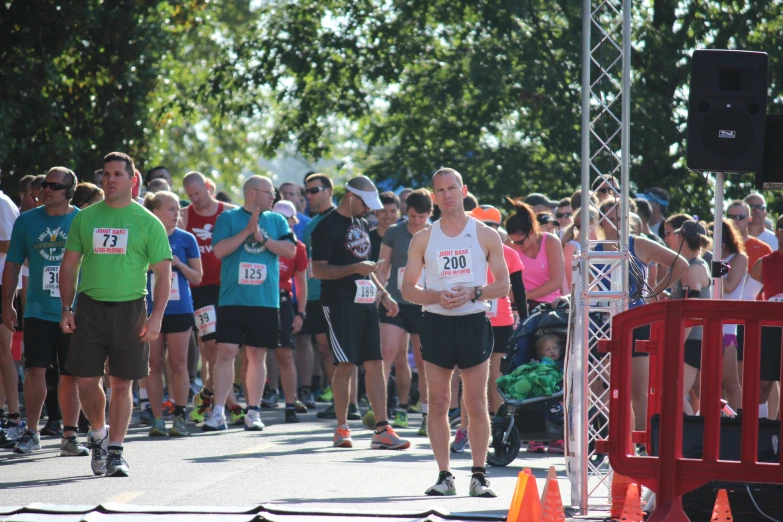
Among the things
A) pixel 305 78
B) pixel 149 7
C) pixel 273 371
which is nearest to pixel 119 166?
pixel 273 371

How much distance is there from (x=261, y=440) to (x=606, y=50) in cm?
1380

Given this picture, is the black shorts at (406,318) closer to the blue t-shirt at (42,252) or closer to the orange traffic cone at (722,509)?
the blue t-shirt at (42,252)

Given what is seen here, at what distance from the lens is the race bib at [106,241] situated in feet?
28.6

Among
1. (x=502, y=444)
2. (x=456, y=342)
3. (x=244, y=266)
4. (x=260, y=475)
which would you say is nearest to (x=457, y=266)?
(x=456, y=342)

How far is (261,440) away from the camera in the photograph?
36.6 ft

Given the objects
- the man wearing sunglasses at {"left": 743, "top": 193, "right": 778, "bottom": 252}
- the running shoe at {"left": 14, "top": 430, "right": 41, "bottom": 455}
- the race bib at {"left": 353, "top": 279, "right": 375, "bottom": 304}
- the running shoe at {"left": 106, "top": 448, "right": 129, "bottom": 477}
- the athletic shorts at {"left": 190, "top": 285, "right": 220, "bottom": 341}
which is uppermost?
the man wearing sunglasses at {"left": 743, "top": 193, "right": 778, "bottom": 252}

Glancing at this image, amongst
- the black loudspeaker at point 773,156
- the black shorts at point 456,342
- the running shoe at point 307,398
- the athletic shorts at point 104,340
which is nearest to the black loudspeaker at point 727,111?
the black loudspeaker at point 773,156

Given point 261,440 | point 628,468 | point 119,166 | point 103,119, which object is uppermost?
point 103,119

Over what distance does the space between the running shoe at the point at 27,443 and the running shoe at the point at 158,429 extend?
4.27 feet

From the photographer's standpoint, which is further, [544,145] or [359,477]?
[544,145]

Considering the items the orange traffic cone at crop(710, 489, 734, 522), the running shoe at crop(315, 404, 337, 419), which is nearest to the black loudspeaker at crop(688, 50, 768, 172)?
the orange traffic cone at crop(710, 489, 734, 522)

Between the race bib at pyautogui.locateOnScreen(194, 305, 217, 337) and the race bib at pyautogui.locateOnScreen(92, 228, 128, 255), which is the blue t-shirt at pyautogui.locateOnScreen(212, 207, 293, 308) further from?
the race bib at pyautogui.locateOnScreen(92, 228, 128, 255)

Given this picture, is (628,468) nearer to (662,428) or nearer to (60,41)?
(662,428)

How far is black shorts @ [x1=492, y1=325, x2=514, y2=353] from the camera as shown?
444 inches
